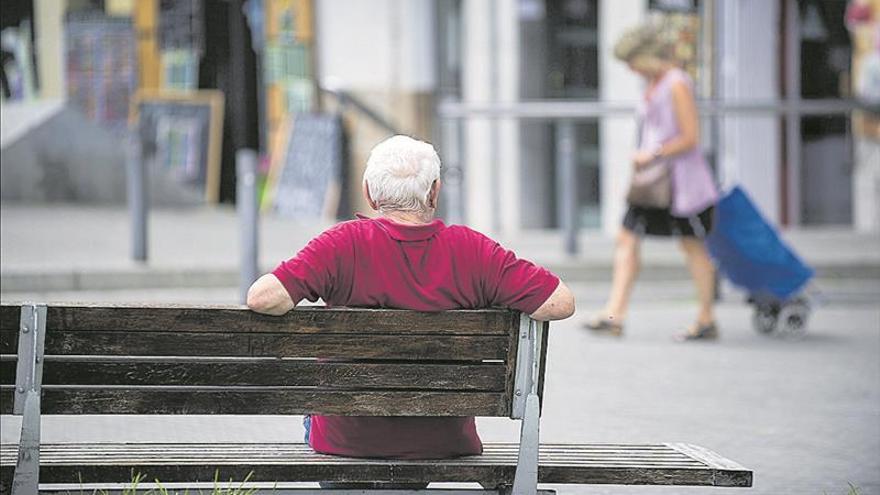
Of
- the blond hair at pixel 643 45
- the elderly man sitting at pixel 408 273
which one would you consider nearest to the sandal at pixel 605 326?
the blond hair at pixel 643 45

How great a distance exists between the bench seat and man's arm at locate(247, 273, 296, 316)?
389mm

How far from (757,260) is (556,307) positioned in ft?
19.7

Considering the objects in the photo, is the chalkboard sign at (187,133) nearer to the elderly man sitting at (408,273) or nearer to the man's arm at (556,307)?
the elderly man sitting at (408,273)

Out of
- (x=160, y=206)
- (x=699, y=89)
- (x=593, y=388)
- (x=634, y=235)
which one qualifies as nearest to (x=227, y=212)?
(x=160, y=206)

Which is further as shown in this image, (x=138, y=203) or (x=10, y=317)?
(x=138, y=203)

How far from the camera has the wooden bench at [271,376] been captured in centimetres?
464

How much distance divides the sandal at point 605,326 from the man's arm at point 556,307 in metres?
5.89

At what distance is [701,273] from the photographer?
419 inches

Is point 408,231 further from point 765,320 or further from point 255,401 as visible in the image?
point 765,320

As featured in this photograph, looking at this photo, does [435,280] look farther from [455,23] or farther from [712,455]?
[455,23]

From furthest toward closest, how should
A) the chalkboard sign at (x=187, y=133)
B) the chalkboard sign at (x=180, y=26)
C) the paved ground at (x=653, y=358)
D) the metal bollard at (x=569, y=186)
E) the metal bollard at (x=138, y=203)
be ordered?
the chalkboard sign at (x=180, y=26), the chalkboard sign at (x=187, y=133), the metal bollard at (x=569, y=186), the metal bollard at (x=138, y=203), the paved ground at (x=653, y=358)

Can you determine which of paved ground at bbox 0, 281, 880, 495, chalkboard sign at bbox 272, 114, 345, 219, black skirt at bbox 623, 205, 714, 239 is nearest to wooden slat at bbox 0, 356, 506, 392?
paved ground at bbox 0, 281, 880, 495

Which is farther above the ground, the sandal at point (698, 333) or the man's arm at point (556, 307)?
the man's arm at point (556, 307)

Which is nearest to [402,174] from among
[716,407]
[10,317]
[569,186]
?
[10,317]
